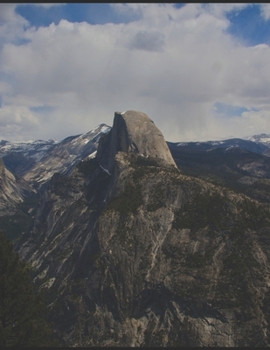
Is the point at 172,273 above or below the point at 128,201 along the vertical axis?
below

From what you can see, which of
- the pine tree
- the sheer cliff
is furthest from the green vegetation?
the pine tree

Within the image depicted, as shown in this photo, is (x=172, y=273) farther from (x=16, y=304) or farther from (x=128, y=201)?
(x=16, y=304)

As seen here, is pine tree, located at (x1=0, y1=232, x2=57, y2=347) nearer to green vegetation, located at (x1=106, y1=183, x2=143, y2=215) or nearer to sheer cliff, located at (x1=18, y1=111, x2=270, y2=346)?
sheer cliff, located at (x1=18, y1=111, x2=270, y2=346)

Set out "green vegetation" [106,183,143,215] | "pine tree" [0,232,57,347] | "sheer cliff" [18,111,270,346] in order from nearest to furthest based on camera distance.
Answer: "pine tree" [0,232,57,347] → "sheer cliff" [18,111,270,346] → "green vegetation" [106,183,143,215]

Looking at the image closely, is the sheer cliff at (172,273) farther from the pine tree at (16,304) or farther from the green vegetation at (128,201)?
the pine tree at (16,304)

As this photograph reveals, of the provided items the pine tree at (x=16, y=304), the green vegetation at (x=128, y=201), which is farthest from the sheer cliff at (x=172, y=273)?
the pine tree at (x=16, y=304)

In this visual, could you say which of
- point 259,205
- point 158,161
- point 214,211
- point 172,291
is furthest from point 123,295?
point 158,161

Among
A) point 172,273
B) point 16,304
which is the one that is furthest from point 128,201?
point 16,304
